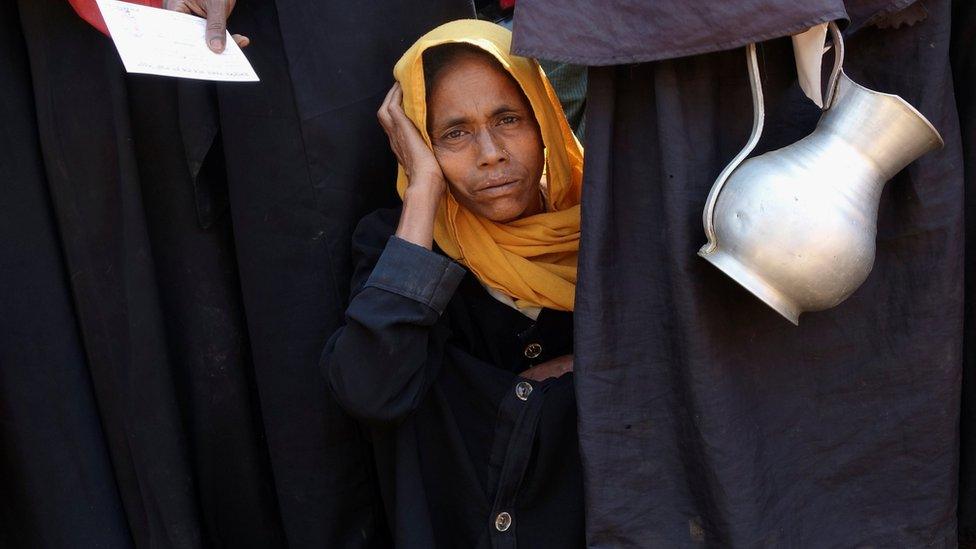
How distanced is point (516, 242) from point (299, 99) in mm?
474

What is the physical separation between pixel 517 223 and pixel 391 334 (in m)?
0.35

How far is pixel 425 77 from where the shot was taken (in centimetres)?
181

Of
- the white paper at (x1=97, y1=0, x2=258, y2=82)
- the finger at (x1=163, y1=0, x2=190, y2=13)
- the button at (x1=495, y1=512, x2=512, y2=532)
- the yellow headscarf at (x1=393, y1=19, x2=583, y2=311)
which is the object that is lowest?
the button at (x1=495, y1=512, x2=512, y2=532)

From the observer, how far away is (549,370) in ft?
5.72

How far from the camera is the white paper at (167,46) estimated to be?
4.88 ft

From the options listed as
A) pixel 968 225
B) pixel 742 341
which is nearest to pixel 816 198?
pixel 742 341

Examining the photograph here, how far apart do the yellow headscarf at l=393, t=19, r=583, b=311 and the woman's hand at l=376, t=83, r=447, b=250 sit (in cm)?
2

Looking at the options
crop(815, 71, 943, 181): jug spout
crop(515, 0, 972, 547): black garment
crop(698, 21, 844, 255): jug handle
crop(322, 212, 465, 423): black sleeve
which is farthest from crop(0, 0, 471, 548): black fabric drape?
crop(815, 71, 943, 181): jug spout

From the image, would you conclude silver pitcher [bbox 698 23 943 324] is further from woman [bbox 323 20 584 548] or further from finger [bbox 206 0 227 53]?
finger [bbox 206 0 227 53]

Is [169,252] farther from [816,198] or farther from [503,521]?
[816,198]

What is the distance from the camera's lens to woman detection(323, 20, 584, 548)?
1656 mm

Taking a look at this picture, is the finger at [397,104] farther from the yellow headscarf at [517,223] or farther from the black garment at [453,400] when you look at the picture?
the black garment at [453,400]

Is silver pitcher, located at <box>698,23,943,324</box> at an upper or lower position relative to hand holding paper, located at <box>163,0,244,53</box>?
lower

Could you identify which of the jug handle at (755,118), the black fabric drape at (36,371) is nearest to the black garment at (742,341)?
the jug handle at (755,118)
